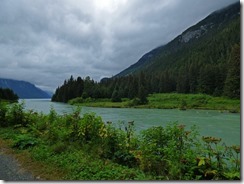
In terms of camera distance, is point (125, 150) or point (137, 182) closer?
point (137, 182)

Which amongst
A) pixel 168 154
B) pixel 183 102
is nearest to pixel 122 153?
pixel 168 154

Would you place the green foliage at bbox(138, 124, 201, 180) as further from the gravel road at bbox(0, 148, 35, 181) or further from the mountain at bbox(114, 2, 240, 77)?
the mountain at bbox(114, 2, 240, 77)

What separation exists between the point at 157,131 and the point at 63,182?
2.02 m

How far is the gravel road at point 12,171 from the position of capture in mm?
4223

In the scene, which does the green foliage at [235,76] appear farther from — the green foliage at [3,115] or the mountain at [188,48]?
the mountain at [188,48]

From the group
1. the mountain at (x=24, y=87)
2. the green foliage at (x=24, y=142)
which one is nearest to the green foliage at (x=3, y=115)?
the mountain at (x=24, y=87)

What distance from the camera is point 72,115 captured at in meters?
6.86

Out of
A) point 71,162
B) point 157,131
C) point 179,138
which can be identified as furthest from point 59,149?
point 179,138

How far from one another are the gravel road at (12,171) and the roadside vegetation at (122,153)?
262 mm

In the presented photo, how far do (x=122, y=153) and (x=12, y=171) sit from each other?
2079 mm

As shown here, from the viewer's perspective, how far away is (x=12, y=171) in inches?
178

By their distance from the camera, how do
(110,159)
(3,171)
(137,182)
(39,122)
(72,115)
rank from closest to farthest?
1. (137,182)
2. (3,171)
3. (110,159)
4. (72,115)
5. (39,122)

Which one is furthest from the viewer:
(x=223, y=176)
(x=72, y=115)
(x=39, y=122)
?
(x=39, y=122)

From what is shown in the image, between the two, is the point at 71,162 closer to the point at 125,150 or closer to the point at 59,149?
the point at 59,149
